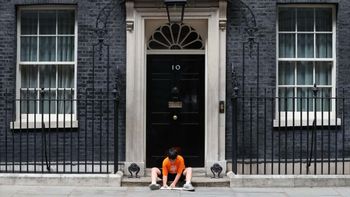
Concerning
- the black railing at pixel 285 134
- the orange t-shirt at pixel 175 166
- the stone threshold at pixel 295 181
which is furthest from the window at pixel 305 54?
the orange t-shirt at pixel 175 166

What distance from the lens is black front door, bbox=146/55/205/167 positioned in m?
13.0

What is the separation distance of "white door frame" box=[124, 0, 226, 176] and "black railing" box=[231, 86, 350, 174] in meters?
0.37

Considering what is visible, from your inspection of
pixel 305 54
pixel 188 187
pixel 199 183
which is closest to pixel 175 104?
pixel 199 183

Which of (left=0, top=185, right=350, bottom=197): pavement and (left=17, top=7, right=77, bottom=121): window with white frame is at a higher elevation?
(left=17, top=7, right=77, bottom=121): window with white frame

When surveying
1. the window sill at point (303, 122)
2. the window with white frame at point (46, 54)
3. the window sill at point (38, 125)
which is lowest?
the window sill at point (38, 125)

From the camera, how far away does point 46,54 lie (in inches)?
517

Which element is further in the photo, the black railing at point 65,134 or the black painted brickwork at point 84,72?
the black painted brickwork at point 84,72

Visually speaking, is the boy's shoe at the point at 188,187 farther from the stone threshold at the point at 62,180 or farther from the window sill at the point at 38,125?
the window sill at the point at 38,125

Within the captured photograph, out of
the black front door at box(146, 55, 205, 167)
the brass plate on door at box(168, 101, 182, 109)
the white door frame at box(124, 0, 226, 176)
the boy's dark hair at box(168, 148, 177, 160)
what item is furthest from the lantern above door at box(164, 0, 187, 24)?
the boy's dark hair at box(168, 148, 177, 160)

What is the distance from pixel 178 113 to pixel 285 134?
7.14ft

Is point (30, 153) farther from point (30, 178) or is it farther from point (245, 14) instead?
point (245, 14)

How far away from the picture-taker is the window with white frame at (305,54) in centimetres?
1312

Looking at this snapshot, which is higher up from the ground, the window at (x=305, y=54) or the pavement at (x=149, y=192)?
the window at (x=305, y=54)

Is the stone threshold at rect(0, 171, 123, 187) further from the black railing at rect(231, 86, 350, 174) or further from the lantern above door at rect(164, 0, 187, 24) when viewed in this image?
the lantern above door at rect(164, 0, 187, 24)
